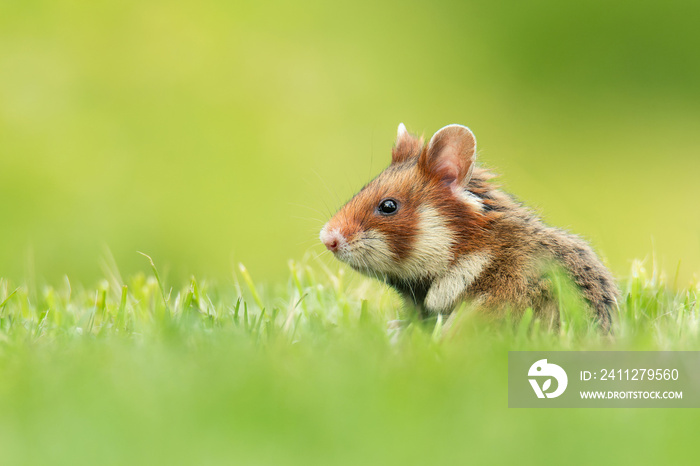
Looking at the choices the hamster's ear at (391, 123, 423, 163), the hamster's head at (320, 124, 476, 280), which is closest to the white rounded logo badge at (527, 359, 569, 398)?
the hamster's head at (320, 124, 476, 280)

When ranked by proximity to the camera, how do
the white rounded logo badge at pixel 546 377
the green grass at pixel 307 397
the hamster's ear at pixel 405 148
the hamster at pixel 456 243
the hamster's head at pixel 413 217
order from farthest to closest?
the hamster's ear at pixel 405 148, the hamster's head at pixel 413 217, the hamster at pixel 456 243, the white rounded logo badge at pixel 546 377, the green grass at pixel 307 397

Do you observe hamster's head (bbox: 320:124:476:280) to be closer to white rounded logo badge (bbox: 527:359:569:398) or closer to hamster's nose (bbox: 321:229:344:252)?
hamster's nose (bbox: 321:229:344:252)

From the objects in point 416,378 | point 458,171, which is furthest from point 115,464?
point 458,171

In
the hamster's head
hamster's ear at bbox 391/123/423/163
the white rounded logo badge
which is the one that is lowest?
the white rounded logo badge

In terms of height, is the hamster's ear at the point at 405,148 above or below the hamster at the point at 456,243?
above

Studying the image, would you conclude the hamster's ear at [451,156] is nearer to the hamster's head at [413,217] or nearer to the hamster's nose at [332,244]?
the hamster's head at [413,217]

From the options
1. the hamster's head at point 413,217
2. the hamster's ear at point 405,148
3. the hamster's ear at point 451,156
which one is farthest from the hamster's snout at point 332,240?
the hamster's ear at point 405,148

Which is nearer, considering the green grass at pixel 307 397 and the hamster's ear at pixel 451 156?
the green grass at pixel 307 397
